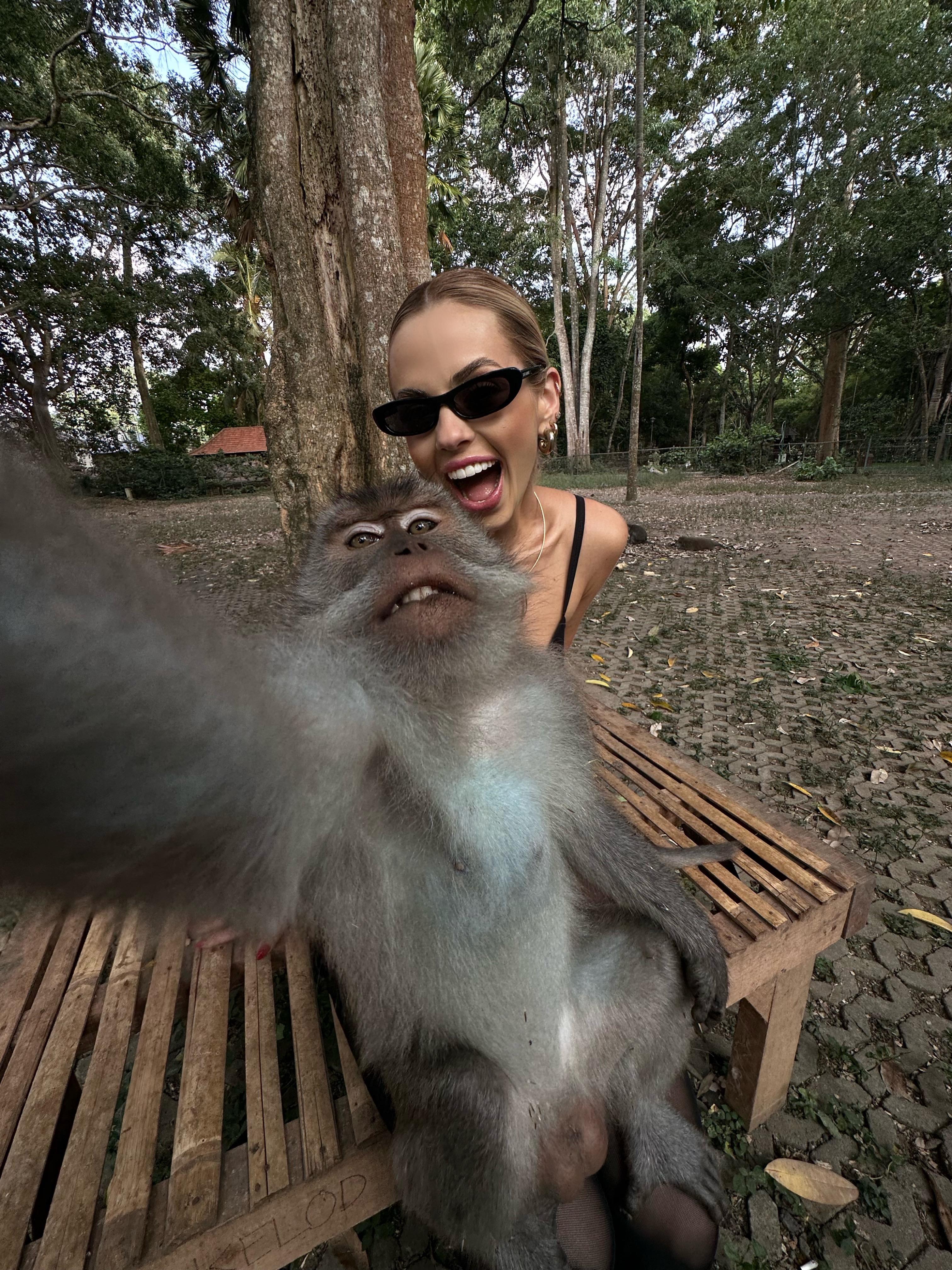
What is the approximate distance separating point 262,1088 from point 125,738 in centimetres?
103

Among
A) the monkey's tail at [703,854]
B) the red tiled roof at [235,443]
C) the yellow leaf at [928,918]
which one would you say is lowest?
the yellow leaf at [928,918]

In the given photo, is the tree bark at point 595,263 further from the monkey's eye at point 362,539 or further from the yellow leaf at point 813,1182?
the yellow leaf at point 813,1182

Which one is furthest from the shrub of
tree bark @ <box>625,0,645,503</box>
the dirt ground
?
the dirt ground

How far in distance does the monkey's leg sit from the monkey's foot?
455 mm

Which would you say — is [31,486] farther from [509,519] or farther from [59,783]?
[509,519]

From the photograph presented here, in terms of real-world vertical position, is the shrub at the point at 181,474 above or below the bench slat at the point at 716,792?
above

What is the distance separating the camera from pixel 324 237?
274 cm

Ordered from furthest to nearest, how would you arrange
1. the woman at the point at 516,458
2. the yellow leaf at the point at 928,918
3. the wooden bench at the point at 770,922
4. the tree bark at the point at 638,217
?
1. the tree bark at the point at 638,217
2. the yellow leaf at the point at 928,918
3. the wooden bench at the point at 770,922
4. the woman at the point at 516,458

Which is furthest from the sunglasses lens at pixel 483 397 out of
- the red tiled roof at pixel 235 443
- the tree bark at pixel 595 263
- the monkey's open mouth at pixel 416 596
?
the red tiled roof at pixel 235 443

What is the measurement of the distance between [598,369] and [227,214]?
933 inches

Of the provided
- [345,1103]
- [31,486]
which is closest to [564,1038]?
[345,1103]

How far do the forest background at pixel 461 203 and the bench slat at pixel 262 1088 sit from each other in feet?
4.10

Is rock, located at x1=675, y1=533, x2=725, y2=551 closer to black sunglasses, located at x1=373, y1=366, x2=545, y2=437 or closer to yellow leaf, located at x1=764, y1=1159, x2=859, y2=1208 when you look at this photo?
black sunglasses, located at x1=373, y1=366, x2=545, y2=437

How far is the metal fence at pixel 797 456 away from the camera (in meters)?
19.5
